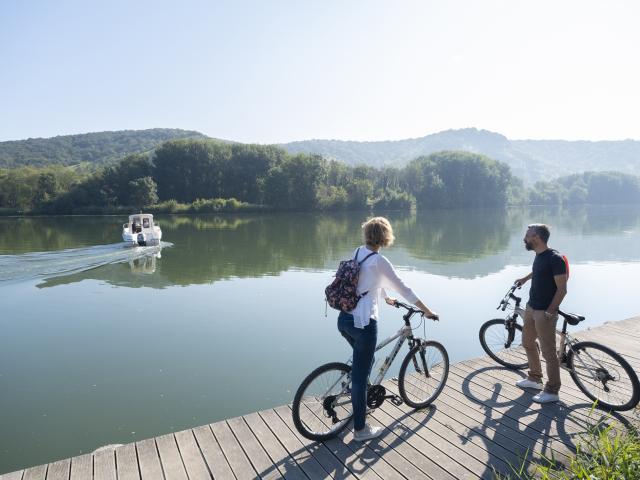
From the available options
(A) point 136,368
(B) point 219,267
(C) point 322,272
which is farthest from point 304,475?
(B) point 219,267

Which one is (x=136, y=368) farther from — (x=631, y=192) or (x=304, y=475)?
(x=631, y=192)

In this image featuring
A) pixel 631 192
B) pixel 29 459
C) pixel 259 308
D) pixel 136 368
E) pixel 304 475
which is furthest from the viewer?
pixel 631 192

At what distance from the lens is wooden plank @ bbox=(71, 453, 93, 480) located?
3145 millimetres

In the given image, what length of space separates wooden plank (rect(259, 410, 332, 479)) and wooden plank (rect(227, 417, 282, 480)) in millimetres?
195

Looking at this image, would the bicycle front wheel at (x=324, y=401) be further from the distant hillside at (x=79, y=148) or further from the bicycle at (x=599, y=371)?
the distant hillside at (x=79, y=148)

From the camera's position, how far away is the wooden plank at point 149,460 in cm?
316

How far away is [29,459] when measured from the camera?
4.60 metres

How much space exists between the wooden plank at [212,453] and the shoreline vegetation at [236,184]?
59.3m

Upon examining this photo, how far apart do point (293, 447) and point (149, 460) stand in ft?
3.90

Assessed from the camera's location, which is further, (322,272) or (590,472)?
(322,272)

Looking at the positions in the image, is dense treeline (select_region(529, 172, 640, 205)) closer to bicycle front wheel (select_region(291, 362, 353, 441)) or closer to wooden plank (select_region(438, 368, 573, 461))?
wooden plank (select_region(438, 368, 573, 461))

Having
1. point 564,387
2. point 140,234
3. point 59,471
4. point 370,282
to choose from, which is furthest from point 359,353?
point 140,234

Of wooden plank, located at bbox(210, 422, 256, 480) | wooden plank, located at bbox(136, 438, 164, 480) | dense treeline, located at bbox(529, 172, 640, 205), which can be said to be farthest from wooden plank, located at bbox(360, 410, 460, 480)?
dense treeline, located at bbox(529, 172, 640, 205)

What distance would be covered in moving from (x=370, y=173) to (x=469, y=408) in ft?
263
